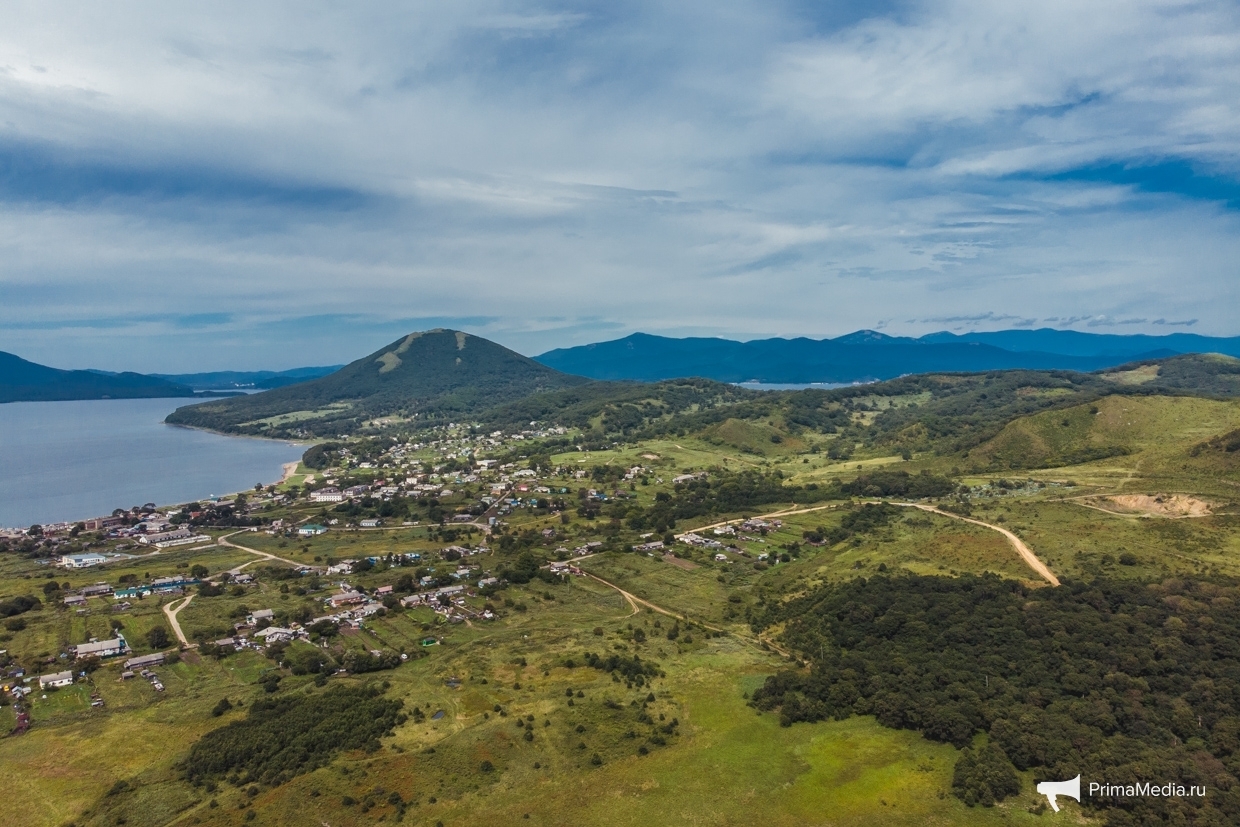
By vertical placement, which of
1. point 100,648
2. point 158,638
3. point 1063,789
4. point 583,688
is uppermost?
point 158,638

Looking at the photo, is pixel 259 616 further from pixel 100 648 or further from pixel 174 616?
pixel 100 648

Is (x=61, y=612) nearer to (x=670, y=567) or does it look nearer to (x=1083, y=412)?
(x=670, y=567)

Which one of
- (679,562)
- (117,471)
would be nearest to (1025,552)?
(679,562)

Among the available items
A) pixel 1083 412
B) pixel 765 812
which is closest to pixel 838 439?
pixel 1083 412

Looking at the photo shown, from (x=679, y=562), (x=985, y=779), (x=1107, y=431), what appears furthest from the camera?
(x=1107, y=431)

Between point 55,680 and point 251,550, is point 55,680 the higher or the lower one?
the lower one

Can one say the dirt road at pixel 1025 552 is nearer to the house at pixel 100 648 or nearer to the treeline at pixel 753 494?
the treeline at pixel 753 494
